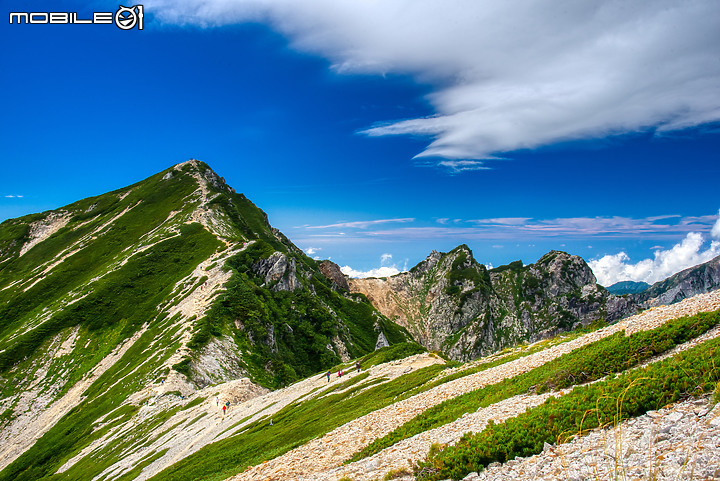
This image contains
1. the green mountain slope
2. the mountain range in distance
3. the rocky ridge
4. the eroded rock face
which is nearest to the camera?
the rocky ridge

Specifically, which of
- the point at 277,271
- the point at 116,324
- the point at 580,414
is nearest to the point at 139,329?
the point at 116,324

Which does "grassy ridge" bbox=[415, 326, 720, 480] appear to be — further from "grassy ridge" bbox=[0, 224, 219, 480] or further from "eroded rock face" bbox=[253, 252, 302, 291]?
"eroded rock face" bbox=[253, 252, 302, 291]

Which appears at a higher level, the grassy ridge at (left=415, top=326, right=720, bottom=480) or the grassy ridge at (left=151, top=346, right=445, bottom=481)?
the grassy ridge at (left=415, top=326, right=720, bottom=480)

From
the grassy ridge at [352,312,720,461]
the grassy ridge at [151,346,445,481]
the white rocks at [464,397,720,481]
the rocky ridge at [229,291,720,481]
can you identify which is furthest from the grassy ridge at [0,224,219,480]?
the white rocks at [464,397,720,481]

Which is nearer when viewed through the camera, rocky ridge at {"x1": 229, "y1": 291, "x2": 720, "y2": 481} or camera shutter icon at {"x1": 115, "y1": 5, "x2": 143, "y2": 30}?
rocky ridge at {"x1": 229, "y1": 291, "x2": 720, "y2": 481}

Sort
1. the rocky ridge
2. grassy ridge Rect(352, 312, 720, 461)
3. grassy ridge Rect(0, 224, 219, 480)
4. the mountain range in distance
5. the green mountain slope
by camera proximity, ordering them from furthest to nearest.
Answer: the green mountain slope
the mountain range in distance
grassy ridge Rect(0, 224, 219, 480)
grassy ridge Rect(352, 312, 720, 461)
the rocky ridge

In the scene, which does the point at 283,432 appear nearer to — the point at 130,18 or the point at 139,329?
the point at 130,18

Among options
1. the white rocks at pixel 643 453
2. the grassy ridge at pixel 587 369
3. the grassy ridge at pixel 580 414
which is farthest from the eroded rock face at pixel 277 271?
the white rocks at pixel 643 453

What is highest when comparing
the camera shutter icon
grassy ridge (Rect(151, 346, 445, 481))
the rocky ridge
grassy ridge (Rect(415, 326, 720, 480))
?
the camera shutter icon

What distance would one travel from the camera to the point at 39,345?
101m

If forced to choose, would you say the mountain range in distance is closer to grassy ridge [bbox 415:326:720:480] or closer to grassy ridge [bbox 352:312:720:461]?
grassy ridge [bbox 352:312:720:461]

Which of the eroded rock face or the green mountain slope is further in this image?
the eroded rock face

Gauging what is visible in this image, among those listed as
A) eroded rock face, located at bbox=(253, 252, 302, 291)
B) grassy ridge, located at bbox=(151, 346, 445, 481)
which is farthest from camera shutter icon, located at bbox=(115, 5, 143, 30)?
eroded rock face, located at bbox=(253, 252, 302, 291)

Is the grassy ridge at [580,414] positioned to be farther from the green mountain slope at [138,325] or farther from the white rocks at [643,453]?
the green mountain slope at [138,325]
